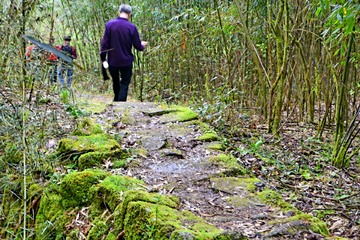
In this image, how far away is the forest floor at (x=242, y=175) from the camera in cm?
182

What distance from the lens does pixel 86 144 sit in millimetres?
2662

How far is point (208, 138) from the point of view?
3.26 meters

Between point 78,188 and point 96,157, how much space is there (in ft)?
1.61

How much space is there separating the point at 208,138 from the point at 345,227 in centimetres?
155

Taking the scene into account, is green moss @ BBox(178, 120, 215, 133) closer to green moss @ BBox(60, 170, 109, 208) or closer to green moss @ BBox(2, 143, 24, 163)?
green moss @ BBox(60, 170, 109, 208)

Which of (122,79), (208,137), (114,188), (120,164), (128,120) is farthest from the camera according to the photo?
(122,79)

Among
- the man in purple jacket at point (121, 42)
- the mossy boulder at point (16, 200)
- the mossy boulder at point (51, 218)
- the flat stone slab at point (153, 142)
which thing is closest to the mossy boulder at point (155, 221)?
the mossy boulder at point (51, 218)

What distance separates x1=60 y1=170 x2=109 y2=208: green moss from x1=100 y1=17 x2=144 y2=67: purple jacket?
3239 millimetres

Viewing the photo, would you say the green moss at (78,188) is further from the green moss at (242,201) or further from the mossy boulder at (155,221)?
the green moss at (242,201)

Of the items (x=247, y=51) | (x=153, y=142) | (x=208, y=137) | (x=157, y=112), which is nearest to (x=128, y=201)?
(x=153, y=142)

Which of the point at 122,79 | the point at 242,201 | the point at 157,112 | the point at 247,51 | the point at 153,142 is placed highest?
the point at 247,51

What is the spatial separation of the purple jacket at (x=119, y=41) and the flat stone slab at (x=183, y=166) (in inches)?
117

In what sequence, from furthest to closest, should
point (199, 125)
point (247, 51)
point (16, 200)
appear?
point (247, 51)
point (199, 125)
point (16, 200)

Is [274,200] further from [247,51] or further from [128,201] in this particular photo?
[247,51]
